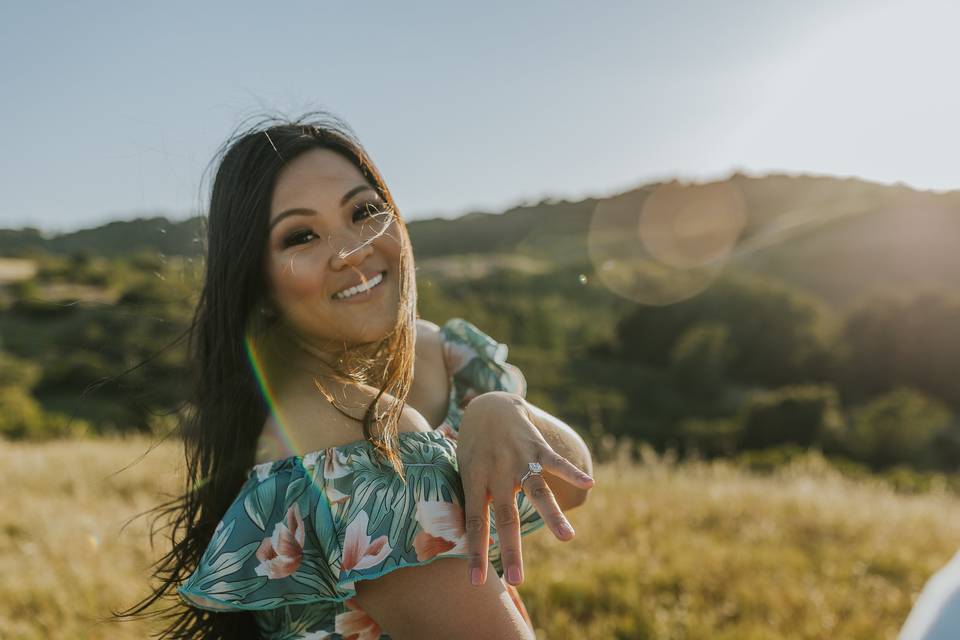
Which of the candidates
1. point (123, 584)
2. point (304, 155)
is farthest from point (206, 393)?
point (123, 584)

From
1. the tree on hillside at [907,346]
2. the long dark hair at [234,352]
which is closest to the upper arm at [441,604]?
the long dark hair at [234,352]

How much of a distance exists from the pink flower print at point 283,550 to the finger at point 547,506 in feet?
1.66

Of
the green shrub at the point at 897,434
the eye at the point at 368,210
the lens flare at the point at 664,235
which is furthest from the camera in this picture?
the lens flare at the point at 664,235

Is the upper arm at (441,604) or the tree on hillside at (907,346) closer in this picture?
the upper arm at (441,604)

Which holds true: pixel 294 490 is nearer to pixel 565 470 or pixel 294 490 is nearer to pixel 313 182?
pixel 565 470

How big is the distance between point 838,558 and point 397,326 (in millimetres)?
4369

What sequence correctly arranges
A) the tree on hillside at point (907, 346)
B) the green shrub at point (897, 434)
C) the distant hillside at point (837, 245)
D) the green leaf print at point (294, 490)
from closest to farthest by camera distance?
the green leaf print at point (294, 490) < the green shrub at point (897, 434) < the tree on hillside at point (907, 346) < the distant hillside at point (837, 245)

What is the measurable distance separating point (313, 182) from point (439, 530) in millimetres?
1032

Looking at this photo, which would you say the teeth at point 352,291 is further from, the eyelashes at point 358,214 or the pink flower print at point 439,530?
the pink flower print at point 439,530

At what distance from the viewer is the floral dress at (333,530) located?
1.38 metres

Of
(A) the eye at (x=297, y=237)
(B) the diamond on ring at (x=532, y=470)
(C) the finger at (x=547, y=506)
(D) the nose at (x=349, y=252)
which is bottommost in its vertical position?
(C) the finger at (x=547, y=506)

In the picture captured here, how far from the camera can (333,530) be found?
142cm

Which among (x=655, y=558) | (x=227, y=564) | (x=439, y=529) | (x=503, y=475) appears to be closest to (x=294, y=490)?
(x=227, y=564)

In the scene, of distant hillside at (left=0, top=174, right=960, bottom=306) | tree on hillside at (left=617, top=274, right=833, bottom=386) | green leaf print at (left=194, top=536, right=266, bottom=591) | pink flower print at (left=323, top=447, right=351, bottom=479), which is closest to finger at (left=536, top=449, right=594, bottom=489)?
pink flower print at (left=323, top=447, right=351, bottom=479)
